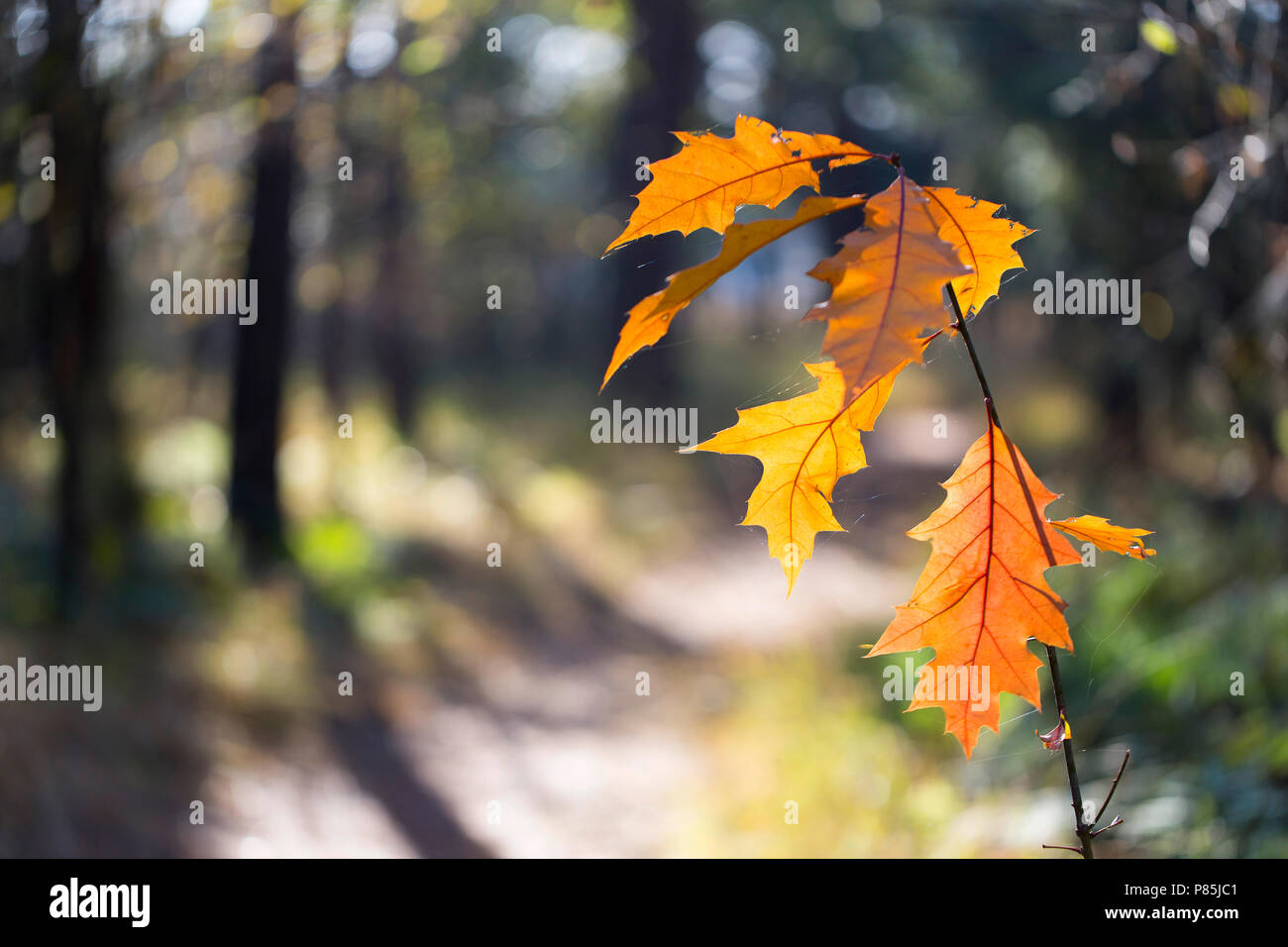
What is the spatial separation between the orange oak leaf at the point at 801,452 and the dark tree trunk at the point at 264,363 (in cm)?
682

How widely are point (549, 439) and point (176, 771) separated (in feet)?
30.4

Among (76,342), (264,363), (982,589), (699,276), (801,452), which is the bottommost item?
(982,589)

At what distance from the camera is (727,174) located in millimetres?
939

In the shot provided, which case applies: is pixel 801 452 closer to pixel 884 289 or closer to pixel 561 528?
pixel 884 289

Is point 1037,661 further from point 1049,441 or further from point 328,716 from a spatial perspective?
point 1049,441

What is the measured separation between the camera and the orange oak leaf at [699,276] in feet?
2.56

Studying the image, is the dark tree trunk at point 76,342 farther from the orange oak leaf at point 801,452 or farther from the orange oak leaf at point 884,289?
the orange oak leaf at point 884,289

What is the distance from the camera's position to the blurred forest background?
3678mm

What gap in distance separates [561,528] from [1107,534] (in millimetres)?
8984

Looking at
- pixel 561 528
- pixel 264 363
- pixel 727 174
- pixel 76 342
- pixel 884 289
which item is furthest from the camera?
pixel 561 528

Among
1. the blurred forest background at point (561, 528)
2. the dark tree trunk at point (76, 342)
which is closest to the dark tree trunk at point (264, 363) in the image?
the blurred forest background at point (561, 528)

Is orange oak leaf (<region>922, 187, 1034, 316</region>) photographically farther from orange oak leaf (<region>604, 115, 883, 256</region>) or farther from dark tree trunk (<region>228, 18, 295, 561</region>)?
dark tree trunk (<region>228, 18, 295, 561</region>)

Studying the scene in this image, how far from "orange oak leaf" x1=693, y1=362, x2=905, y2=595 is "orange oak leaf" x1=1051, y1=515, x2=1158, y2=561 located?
0.25 metres

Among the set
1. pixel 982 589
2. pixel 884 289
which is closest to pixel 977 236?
pixel 884 289
